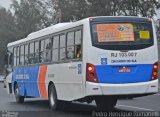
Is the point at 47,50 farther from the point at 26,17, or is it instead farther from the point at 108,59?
the point at 26,17

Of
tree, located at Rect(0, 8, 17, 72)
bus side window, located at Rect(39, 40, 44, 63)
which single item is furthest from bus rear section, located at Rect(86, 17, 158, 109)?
tree, located at Rect(0, 8, 17, 72)

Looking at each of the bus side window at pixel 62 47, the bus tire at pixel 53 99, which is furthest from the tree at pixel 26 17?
the bus side window at pixel 62 47

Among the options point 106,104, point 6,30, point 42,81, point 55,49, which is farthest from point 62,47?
point 6,30

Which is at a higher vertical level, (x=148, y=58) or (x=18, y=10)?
(x=18, y=10)

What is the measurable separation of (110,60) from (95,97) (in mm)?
1176

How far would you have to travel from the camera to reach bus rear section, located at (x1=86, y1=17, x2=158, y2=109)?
1433 cm

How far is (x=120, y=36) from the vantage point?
48.1 ft

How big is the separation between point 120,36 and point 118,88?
61.3 inches

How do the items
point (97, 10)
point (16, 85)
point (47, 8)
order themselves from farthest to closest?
point (47, 8)
point (97, 10)
point (16, 85)

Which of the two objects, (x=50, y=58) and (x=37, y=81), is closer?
(x=50, y=58)

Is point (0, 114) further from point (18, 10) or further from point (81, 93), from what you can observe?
point (18, 10)

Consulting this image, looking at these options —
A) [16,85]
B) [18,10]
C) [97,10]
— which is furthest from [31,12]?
[16,85]

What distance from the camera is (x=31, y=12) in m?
78.3

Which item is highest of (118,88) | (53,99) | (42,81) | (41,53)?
(41,53)
